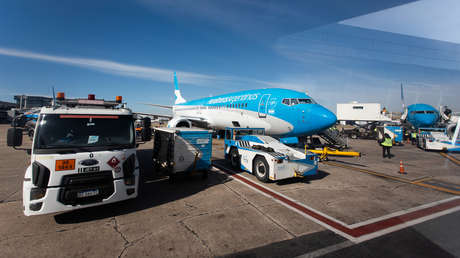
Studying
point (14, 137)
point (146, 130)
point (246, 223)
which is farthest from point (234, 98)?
point (14, 137)

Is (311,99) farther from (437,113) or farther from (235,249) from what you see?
(437,113)

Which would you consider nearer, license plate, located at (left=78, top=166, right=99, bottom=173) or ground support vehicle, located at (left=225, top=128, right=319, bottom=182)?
license plate, located at (left=78, top=166, right=99, bottom=173)

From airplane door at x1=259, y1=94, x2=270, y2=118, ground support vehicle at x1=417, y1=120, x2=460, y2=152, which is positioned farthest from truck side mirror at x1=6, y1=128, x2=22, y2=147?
ground support vehicle at x1=417, y1=120, x2=460, y2=152

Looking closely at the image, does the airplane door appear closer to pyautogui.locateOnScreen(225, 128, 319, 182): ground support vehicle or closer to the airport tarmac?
pyautogui.locateOnScreen(225, 128, 319, 182): ground support vehicle

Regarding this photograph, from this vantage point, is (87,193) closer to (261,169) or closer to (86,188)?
(86,188)

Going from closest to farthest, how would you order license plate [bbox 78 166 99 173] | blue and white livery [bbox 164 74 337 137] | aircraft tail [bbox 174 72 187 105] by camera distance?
license plate [bbox 78 166 99 173] < blue and white livery [bbox 164 74 337 137] < aircraft tail [bbox 174 72 187 105]

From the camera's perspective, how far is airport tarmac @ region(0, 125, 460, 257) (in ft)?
12.3

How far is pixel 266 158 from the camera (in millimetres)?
7461

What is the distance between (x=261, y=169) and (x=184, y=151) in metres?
3.07

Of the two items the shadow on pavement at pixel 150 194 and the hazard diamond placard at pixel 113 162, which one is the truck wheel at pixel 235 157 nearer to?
the shadow on pavement at pixel 150 194

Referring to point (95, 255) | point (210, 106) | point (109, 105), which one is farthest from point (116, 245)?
point (210, 106)

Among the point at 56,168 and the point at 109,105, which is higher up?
the point at 109,105

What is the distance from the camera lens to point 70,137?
4.80 meters

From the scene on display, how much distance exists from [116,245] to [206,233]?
1.71 meters
